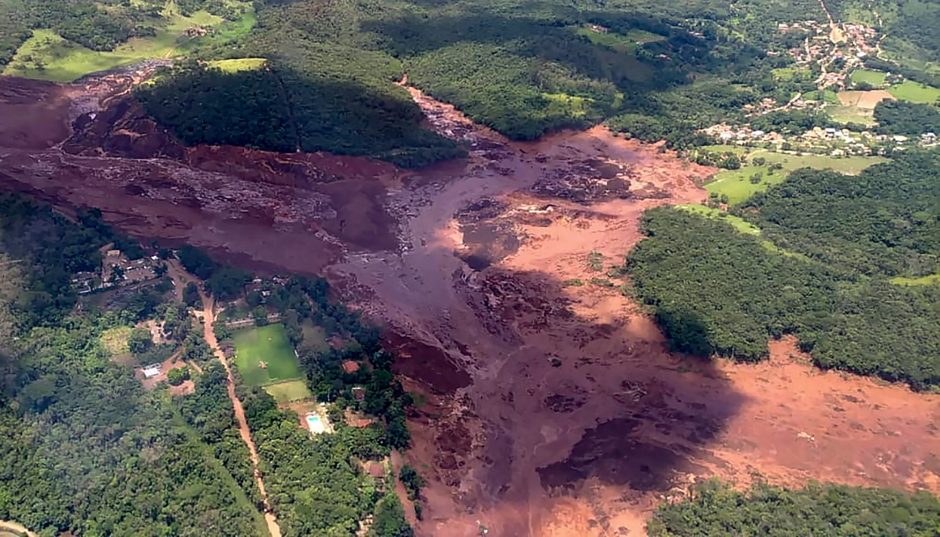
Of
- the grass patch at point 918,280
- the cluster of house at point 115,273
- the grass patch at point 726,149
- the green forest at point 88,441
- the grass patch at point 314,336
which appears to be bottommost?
the cluster of house at point 115,273

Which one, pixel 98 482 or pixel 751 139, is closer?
pixel 98 482

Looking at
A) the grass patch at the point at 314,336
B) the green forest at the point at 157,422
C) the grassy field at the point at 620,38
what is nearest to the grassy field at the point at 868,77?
the grassy field at the point at 620,38

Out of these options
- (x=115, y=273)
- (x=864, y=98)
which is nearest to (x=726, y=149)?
(x=864, y=98)

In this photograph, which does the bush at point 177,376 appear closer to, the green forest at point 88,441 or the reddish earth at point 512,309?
the green forest at point 88,441

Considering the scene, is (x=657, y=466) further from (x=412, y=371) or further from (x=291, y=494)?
(x=291, y=494)

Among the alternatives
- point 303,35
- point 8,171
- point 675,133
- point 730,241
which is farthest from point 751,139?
point 8,171

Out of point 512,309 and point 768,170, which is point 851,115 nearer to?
point 768,170

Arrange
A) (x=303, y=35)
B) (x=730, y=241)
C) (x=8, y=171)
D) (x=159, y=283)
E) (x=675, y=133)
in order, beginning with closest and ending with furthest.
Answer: (x=159, y=283) < (x=730, y=241) < (x=8, y=171) < (x=675, y=133) < (x=303, y=35)
